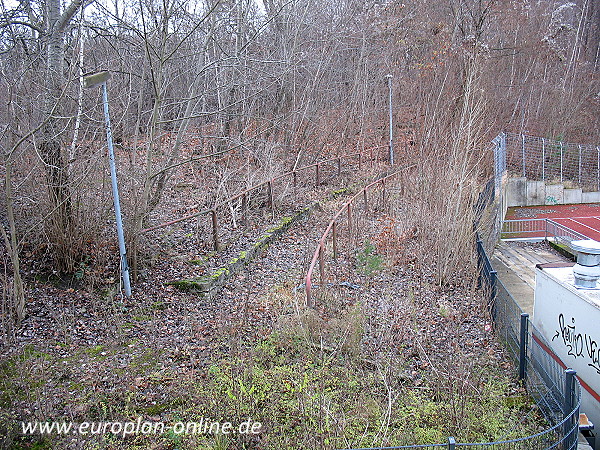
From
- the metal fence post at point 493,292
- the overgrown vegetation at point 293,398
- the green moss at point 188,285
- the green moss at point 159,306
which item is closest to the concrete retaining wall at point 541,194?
the metal fence post at point 493,292

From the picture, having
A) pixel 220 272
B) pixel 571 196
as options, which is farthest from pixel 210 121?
pixel 571 196

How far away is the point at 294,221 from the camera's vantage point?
1257cm

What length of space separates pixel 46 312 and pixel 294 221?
22.6 ft

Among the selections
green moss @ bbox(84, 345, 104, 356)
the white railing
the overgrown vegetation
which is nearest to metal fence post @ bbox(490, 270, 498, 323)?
the overgrown vegetation

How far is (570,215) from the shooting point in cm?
2086

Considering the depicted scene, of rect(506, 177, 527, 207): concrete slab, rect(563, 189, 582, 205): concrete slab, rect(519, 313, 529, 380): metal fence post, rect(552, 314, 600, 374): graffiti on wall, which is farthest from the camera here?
rect(563, 189, 582, 205): concrete slab

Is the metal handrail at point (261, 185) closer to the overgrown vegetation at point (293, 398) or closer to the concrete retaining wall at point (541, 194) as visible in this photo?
the overgrown vegetation at point (293, 398)

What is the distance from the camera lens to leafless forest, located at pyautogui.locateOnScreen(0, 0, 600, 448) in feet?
23.7

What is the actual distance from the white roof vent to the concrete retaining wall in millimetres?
17354

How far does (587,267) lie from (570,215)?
17.1m

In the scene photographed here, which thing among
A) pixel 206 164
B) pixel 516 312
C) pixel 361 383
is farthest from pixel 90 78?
pixel 206 164

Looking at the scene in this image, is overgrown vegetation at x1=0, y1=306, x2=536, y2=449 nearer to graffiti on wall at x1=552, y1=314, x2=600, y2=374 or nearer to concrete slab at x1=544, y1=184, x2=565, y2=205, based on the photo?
graffiti on wall at x1=552, y1=314, x2=600, y2=374

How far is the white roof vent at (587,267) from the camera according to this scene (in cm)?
575

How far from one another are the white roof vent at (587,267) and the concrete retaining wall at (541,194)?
1735cm
